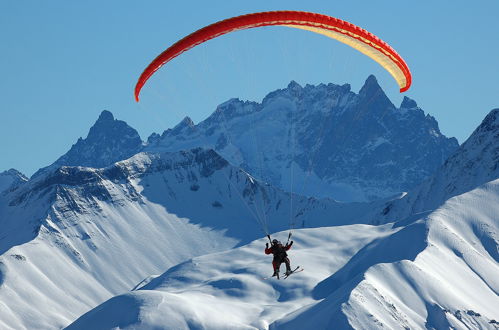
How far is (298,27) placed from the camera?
51.3m

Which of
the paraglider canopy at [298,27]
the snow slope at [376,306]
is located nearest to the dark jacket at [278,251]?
the paraglider canopy at [298,27]

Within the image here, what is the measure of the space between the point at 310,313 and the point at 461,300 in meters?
27.7

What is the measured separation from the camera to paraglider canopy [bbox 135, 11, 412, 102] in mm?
50531

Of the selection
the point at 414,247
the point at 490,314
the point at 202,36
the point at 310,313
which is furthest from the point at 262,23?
the point at 414,247

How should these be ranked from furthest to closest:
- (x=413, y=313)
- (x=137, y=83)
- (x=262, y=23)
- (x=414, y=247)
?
1. (x=414, y=247)
2. (x=413, y=313)
3. (x=137, y=83)
4. (x=262, y=23)

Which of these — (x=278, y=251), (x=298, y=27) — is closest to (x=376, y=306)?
(x=278, y=251)

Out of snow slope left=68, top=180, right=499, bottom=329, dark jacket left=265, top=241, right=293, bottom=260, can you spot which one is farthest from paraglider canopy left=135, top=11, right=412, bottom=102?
snow slope left=68, top=180, right=499, bottom=329

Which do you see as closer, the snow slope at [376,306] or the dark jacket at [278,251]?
the dark jacket at [278,251]

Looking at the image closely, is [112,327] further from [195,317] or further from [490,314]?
[490,314]

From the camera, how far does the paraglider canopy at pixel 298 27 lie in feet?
166

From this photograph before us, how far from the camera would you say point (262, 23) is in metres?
50.8

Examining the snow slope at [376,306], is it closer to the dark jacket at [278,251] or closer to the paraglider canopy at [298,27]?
the dark jacket at [278,251]

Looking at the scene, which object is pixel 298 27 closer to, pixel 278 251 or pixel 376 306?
pixel 278 251

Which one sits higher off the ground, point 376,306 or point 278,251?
point 376,306
